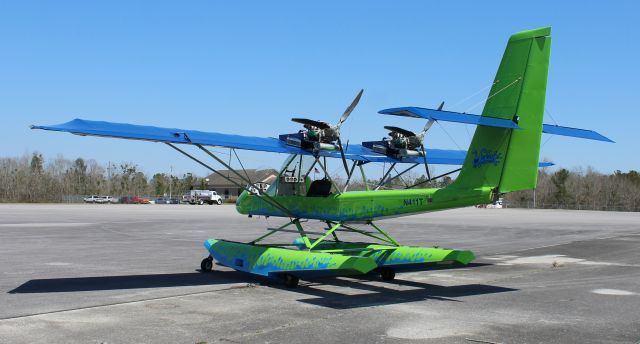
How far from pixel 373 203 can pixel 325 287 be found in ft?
6.96

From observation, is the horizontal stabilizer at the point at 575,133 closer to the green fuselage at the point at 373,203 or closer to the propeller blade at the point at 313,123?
the green fuselage at the point at 373,203

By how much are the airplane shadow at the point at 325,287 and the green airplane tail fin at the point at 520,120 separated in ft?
7.63

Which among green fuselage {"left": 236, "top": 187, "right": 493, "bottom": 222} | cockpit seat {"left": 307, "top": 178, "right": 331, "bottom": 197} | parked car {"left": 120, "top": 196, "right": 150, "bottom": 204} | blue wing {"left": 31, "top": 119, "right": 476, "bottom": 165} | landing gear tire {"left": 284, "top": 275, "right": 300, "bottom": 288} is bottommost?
landing gear tire {"left": 284, "top": 275, "right": 300, "bottom": 288}

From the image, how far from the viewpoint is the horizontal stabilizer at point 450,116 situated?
949 cm

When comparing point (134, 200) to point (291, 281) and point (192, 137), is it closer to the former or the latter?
point (192, 137)

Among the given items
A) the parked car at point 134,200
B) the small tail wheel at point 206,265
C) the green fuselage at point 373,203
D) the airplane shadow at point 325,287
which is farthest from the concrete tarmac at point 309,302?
the parked car at point 134,200

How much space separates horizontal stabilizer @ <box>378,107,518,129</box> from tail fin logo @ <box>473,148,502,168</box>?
64cm

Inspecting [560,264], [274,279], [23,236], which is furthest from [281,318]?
[23,236]

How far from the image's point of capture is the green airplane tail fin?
1123 centimetres

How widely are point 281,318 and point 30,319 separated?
12.0 ft

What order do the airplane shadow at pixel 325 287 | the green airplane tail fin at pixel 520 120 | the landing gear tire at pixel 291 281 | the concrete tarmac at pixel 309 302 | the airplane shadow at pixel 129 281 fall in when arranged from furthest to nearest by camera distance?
the landing gear tire at pixel 291 281 → the airplane shadow at pixel 129 281 → the green airplane tail fin at pixel 520 120 → the airplane shadow at pixel 325 287 → the concrete tarmac at pixel 309 302

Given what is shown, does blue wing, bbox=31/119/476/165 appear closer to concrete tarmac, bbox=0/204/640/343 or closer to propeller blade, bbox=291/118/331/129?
propeller blade, bbox=291/118/331/129

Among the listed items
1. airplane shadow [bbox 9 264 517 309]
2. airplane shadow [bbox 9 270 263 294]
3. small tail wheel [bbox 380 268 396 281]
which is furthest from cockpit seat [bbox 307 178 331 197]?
airplane shadow [bbox 9 270 263 294]

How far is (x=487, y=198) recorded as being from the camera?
11219mm
